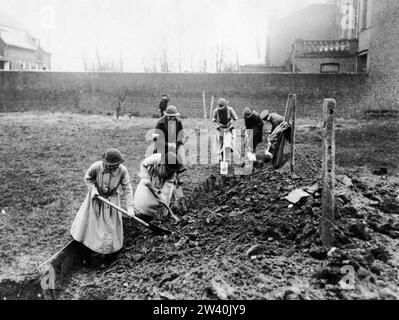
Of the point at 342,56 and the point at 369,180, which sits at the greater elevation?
the point at 342,56

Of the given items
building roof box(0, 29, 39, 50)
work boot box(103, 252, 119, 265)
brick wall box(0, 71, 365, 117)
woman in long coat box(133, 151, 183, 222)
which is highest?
building roof box(0, 29, 39, 50)

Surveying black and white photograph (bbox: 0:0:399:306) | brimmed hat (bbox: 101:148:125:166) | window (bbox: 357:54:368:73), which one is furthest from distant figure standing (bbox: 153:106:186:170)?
window (bbox: 357:54:368:73)

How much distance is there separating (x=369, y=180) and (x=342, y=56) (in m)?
16.1

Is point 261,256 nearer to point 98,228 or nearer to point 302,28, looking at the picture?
point 98,228

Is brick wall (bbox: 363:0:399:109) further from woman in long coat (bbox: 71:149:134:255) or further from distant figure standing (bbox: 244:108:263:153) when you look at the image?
woman in long coat (bbox: 71:149:134:255)

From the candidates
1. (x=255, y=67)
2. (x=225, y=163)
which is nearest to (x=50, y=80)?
(x=255, y=67)

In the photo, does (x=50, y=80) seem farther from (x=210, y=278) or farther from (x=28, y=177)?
(x=210, y=278)

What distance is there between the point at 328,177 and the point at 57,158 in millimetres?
9261

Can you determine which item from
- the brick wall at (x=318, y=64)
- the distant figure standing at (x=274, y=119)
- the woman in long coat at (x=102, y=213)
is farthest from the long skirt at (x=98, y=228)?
the brick wall at (x=318, y=64)

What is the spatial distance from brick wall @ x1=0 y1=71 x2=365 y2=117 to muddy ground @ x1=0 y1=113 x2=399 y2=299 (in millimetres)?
11788

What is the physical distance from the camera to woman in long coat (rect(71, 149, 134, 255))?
5.73 m

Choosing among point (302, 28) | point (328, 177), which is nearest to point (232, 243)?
point (328, 177)

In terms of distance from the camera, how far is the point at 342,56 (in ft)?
77.5

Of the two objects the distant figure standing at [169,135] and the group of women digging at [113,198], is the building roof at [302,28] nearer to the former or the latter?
the distant figure standing at [169,135]
